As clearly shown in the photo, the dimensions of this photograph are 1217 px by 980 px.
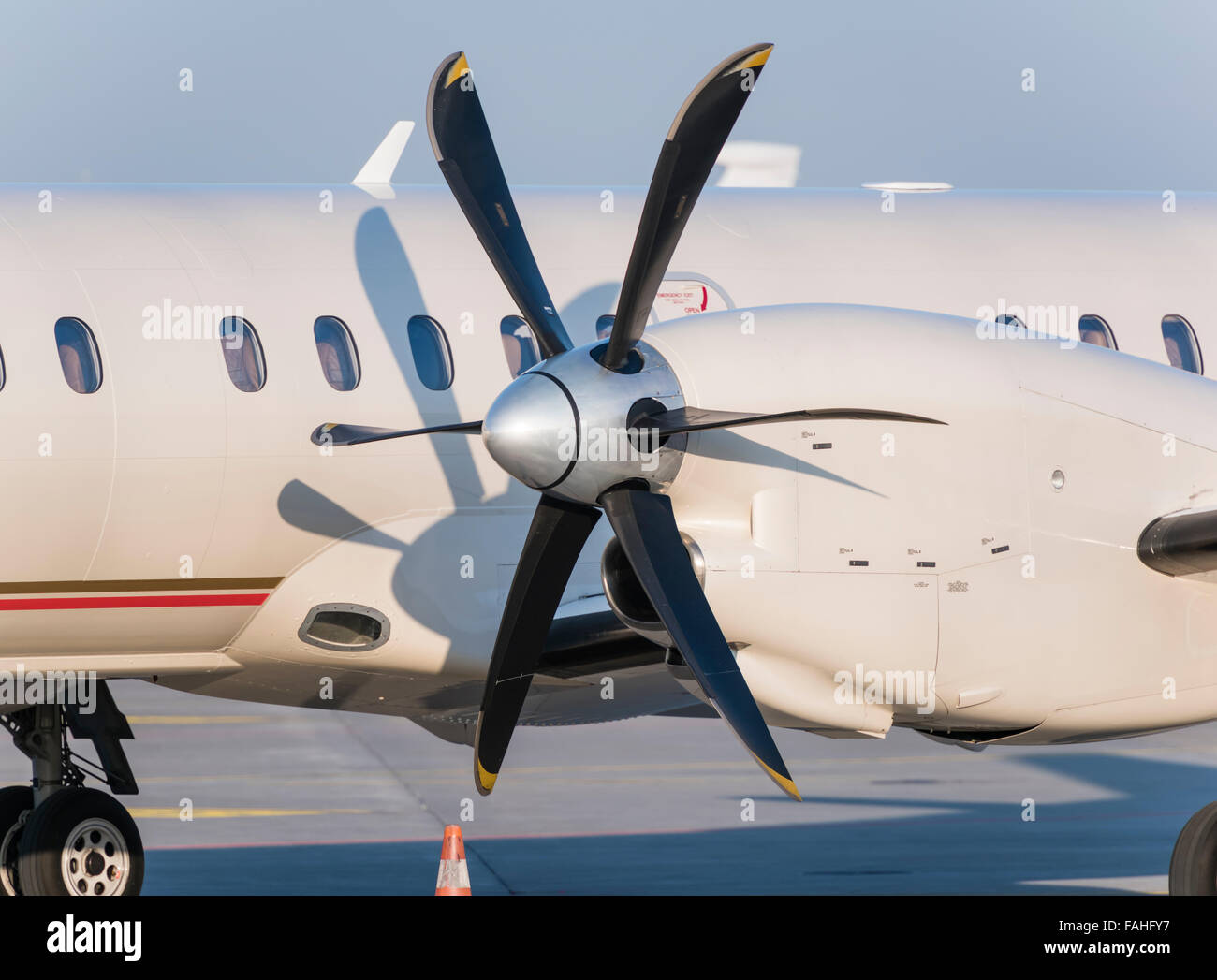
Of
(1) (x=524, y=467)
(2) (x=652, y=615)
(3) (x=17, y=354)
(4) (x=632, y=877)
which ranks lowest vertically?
(4) (x=632, y=877)

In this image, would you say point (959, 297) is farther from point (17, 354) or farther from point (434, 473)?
point (17, 354)

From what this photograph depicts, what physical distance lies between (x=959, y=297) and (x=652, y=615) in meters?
3.92

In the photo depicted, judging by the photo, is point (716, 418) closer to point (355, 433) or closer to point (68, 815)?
point (355, 433)

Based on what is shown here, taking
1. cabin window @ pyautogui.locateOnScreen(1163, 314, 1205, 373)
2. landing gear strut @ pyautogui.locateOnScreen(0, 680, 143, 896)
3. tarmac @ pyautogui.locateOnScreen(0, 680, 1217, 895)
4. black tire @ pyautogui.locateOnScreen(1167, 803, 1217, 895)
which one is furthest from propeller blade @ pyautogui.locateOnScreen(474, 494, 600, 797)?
cabin window @ pyautogui.locateOnScreen(1163, 314, 1205, 373)

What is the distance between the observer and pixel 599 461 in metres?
8.11

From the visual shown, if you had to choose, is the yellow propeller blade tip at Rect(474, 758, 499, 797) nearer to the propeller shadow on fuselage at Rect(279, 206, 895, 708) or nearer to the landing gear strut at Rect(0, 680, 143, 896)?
the propeller shadow on fuselage at Rect(279, 206, 895, 708)

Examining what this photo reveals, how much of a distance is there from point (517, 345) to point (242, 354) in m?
1.64

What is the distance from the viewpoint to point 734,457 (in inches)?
331

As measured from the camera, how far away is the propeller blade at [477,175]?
9203 mm
